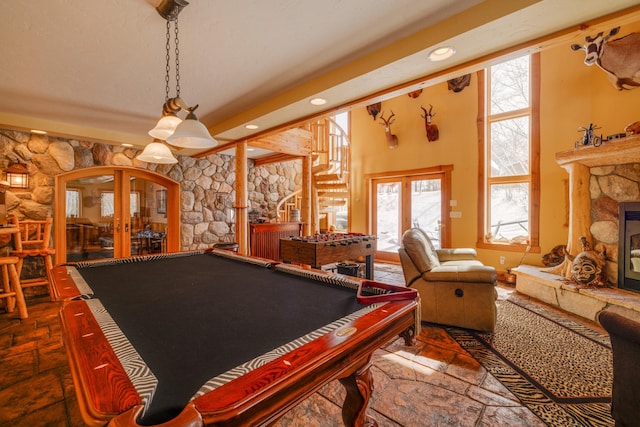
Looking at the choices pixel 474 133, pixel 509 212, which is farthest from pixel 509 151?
pixel 509 212

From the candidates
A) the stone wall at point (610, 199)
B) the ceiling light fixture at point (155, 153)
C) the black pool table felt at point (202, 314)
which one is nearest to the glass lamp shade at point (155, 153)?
the ceiling light fixture at point (155, 153)

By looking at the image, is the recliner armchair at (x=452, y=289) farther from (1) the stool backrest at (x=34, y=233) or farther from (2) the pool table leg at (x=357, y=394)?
(1) the stool backrest at (x=34, y=233)

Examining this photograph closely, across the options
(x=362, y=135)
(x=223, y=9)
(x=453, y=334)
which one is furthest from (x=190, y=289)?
(x=362, y=135)

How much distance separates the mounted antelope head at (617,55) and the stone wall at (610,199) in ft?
3.56

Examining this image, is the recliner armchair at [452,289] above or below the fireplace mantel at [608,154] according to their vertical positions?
below

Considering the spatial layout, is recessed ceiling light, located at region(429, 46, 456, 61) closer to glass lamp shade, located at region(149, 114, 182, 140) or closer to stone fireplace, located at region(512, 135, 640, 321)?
glass lamp shade, located at region(149, 114, 182, 140)

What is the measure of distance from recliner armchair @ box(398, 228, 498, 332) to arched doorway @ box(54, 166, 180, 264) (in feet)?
13.9

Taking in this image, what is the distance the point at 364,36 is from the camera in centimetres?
203

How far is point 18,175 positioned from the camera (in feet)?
12.3

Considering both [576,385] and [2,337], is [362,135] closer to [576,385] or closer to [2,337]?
[576,385]

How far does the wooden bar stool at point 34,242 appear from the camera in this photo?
11.4 ft

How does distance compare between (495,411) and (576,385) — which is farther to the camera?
(576,385)

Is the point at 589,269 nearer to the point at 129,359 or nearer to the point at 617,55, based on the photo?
the point at 617,55

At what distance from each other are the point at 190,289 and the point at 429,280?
2.31 meters
